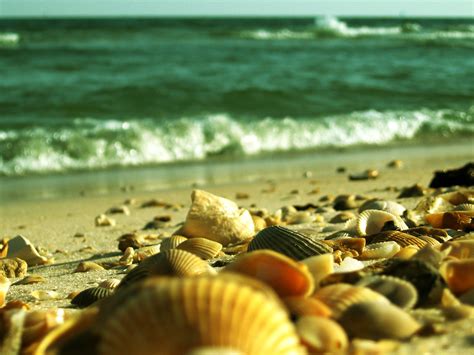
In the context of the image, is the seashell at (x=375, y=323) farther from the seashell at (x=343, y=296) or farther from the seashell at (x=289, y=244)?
the seashell at (x=289, y=244)

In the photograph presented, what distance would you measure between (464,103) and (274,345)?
1099 centimetres

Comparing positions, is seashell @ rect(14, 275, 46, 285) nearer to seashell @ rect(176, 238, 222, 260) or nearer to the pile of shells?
the pile of shells

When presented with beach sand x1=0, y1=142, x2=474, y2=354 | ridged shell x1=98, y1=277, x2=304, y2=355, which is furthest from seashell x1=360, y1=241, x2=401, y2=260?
ridged shell x1=98, y1=277, x2=304, y2=355

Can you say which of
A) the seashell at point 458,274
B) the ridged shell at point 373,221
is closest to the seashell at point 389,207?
the ridged shell at point 373,221

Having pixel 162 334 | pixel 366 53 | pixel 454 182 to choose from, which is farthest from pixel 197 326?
pixel 366 53

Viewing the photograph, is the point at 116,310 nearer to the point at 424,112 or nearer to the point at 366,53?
the point at 424,112

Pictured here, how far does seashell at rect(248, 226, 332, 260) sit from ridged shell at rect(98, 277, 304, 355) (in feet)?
3.49

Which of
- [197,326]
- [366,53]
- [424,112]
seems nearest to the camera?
[197,326]

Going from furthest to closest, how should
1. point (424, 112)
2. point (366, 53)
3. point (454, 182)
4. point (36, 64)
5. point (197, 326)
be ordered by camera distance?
point (366, 53) < point (36, 64) < point (424, 112) < point (454, 182) < point (197, 326)

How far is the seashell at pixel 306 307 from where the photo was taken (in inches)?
66.1

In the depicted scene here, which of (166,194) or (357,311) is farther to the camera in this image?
(166,194)

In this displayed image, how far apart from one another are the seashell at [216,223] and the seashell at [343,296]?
1.57 meters

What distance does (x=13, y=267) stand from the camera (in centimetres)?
328

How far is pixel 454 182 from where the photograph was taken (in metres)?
5.19
